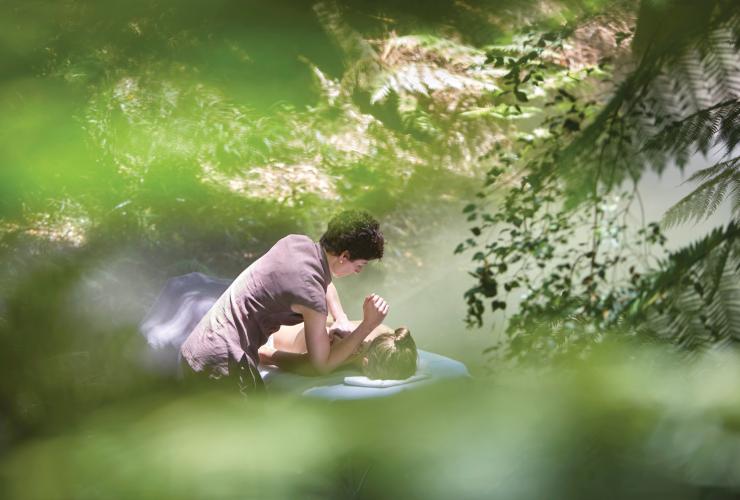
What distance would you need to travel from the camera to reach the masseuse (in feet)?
4.78

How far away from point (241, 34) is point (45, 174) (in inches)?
7.3

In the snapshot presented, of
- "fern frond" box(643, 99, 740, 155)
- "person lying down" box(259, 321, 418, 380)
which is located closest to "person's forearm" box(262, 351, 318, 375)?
"person lying down" box(259, 321, 418, 380)

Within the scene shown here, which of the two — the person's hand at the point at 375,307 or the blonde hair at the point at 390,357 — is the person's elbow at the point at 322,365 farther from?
the person's hand at the point at 375,307

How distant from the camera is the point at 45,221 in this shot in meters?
2.68

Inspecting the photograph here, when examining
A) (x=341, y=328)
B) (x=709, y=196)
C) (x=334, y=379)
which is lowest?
(x=334, y=379)

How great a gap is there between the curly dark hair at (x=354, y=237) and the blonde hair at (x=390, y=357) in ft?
0.70

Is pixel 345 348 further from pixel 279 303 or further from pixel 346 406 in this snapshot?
pixel 346 406

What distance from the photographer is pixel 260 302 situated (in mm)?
1481

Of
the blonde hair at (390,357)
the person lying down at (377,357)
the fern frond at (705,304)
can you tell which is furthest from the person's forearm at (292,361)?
the fern frond at (705,304)

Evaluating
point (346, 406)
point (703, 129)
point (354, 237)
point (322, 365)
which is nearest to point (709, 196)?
point (703, 129)

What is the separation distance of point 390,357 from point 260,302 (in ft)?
0.99

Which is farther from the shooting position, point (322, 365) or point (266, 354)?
point (266, 354)

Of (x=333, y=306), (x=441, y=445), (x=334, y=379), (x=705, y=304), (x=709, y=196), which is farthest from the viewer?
(x=333, y=306)

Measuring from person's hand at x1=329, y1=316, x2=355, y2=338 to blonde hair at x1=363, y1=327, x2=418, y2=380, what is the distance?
136 millimetres
